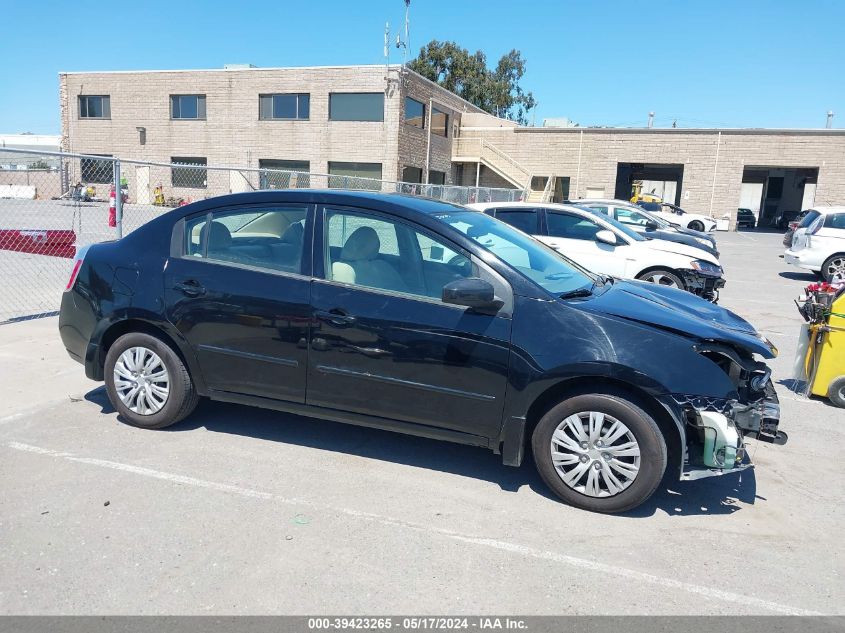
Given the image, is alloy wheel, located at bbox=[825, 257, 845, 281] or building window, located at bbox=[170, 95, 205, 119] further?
building window, located at bbox=[170, 95, 205, 119]

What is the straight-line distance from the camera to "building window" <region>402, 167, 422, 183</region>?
34.4 m

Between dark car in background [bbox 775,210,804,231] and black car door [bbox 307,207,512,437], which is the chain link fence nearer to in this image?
black car door [bbox 307,207,512,437]

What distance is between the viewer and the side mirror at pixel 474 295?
12.7 feet

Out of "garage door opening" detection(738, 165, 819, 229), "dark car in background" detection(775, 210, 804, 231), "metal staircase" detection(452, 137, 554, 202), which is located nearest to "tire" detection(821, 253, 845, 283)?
"metal staircase" detection(452, 137, 554, 202)

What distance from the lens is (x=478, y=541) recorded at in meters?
3.56

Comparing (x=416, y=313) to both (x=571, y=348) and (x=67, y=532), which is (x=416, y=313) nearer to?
(x=571, y=348)

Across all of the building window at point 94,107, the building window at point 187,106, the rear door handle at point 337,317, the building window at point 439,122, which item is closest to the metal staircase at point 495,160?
the building window at point 439,122

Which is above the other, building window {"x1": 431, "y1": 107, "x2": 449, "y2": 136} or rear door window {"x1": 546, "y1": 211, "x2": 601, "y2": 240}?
building window {"x1": 431, "y1": 107, "x2": 449, "y2": 136}

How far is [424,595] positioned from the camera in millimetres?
3064

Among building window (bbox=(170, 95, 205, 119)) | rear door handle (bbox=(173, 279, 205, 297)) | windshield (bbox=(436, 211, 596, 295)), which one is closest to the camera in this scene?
windshield (bbox=(436, 211, 596, 295))

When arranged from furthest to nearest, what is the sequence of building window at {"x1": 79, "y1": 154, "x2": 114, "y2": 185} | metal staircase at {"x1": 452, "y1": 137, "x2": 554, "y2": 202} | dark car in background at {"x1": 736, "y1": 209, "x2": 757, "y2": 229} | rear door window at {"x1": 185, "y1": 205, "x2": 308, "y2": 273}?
dark car in background at {"x1": 736, "y1": 209, "x2": 757, "y2": 229}
metal staircase at {"x1": 452, "y1": 137, "x2": 554, "y2": 202}
building window at {"x1": 79, "y1": 154, "x2": 114, "y2": 185}
rear door window at {"x1": 185, "y1": 205, "x2": 308, "y2": 273}

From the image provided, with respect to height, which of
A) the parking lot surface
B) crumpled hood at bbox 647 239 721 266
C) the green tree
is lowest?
the parking lot surface

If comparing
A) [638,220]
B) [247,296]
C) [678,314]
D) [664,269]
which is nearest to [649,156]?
[638,220]

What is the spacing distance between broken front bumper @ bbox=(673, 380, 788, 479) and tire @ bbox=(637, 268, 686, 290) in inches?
260
